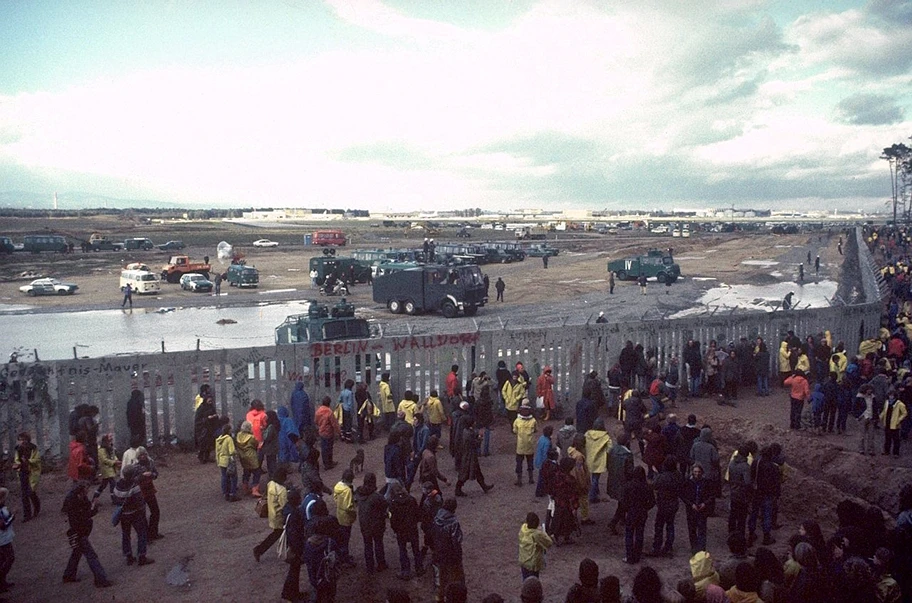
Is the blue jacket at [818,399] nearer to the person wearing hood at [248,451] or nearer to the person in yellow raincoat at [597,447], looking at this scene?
the person in yellow raincoat at [597,447]

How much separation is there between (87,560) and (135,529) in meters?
0.64

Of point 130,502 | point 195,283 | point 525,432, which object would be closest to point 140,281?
point 195,283

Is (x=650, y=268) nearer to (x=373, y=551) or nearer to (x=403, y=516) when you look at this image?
(x=373, y=551)

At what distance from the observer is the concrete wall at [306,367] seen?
40.1 feet

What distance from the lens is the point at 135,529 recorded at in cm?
851

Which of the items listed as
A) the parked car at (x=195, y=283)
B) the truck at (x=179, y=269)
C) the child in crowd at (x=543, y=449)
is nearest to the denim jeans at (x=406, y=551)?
the child in crowd at (x=543, y=449)

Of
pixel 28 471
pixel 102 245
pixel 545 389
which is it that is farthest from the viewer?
pixel 102 245

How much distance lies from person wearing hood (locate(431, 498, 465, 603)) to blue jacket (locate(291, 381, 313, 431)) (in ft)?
18.3

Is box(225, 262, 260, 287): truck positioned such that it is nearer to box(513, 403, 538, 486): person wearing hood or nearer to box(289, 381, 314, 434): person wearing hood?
box(289, 381, 314, 434): person wearing hood

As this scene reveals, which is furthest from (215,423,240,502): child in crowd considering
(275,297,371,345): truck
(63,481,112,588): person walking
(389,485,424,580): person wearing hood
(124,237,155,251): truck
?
(124,237,155,251): truck

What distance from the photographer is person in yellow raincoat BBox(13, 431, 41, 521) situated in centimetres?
973

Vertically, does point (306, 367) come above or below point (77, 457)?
above

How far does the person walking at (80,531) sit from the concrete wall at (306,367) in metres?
4.82

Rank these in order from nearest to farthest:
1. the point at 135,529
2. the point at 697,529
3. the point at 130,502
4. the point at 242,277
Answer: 1. the point at 130,502
2. the point at 135,529
3. the point at 697,529
4. the point at 242,277
